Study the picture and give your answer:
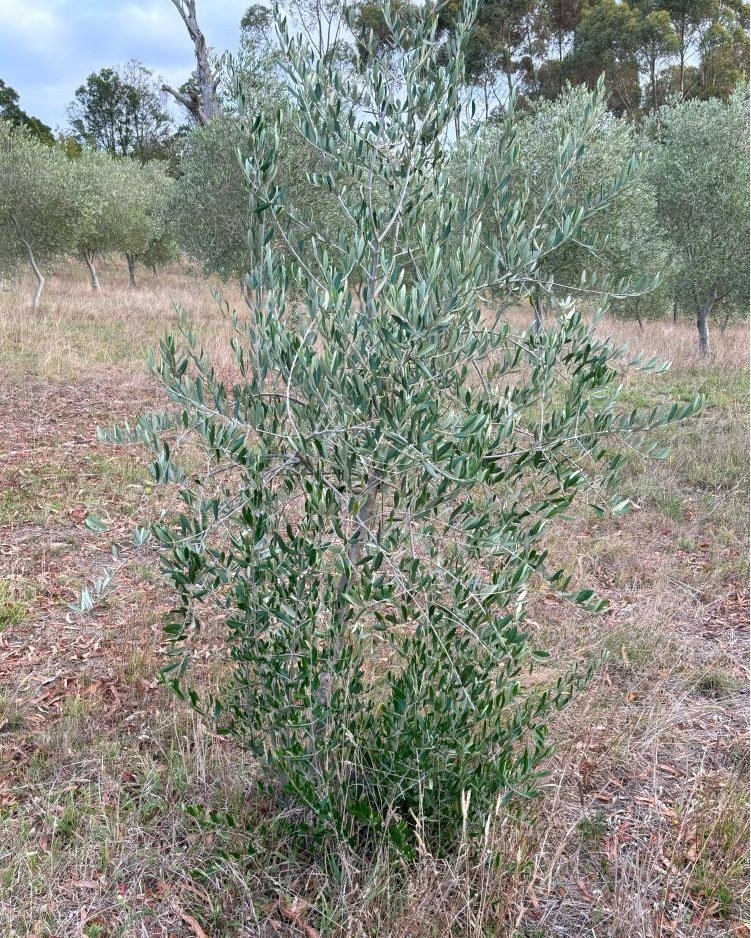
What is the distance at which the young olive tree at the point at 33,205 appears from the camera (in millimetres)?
18594

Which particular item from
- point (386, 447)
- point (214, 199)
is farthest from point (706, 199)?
point (386, 447)

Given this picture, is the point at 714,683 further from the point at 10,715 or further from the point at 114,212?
the point at 114,212

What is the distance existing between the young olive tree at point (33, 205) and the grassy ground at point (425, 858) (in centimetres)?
1542

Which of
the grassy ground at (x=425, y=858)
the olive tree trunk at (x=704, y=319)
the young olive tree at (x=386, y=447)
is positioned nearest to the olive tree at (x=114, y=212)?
the olive tree trunk at (x=704, y=319)

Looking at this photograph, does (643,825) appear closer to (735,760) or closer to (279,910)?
(735,760)

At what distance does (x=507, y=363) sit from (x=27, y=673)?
3.89 meters

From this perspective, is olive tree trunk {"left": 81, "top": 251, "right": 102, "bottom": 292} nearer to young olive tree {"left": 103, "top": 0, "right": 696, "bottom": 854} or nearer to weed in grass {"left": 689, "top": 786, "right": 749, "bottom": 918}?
young olive tree {"left": 103, "top": 0, "right": 696, "bottom": 854}

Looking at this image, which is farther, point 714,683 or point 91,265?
point 91,265

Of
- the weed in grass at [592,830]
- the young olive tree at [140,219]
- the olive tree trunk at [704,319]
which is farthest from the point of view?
the young olive tree at [140,219]

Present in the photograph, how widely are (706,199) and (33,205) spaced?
18.9 m

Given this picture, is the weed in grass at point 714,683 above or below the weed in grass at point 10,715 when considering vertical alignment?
below

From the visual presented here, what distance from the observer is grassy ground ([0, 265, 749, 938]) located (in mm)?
2561

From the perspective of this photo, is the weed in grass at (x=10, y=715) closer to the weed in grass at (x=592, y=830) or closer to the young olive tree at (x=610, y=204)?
the weed in grass at (x=592, y=830)

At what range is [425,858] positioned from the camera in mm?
2512
